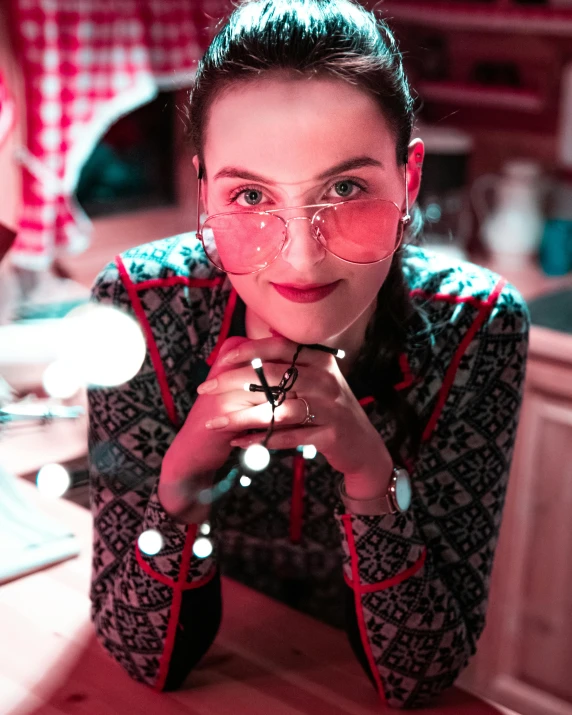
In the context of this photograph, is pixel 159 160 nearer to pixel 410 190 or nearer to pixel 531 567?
pixel 531 567

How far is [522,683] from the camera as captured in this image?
6.11 feet

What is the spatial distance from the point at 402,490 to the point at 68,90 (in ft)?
5.10

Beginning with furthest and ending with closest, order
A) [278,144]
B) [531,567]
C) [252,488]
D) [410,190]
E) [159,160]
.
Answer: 1. [159,160]
2. [531,567]
3. [252,488]
4. [410,190]
5. [278,144]

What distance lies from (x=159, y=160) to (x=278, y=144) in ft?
5.97

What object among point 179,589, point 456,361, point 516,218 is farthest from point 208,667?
point 516,218

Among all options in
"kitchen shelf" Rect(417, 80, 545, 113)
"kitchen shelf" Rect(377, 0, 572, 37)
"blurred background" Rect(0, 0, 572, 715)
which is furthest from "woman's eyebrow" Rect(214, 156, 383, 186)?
"kitchen shelf" Rect(417, 80, 545, 113)

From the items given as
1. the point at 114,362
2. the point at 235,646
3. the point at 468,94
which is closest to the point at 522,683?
the point at 235,646

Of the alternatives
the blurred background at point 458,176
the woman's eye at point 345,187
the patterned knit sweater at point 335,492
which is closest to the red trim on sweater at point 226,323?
the patterned knit sweater at point 335,492

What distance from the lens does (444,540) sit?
86 cm

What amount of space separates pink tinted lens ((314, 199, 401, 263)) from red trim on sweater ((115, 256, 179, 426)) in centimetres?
29

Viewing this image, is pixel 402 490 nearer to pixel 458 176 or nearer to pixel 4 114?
pixel 4 114

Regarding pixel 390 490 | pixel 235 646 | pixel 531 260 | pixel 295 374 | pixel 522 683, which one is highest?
pixel 295 374

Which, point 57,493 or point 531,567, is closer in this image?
point 57,493

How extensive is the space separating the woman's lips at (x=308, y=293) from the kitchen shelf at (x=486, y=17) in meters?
1.59
